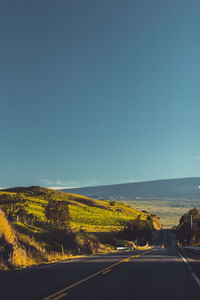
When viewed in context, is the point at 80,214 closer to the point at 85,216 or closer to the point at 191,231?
the point at 85,216

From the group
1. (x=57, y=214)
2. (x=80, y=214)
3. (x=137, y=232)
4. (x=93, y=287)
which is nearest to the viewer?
(x=93, y=287)

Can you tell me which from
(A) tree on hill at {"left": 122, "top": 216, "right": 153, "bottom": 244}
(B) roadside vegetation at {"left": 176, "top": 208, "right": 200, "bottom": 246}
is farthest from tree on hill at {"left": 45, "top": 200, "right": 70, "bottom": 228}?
(B) roadside vegetation at {"left": 176, "top": 208, "right": 200, "bottom": 246}

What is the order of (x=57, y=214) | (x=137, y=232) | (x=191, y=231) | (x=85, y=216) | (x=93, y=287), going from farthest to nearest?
1. (x=85, y=216)
2. (x=137, y=232)
3. (x=191, y=231)
4. (x=57, y=214)
5. (x=93, y=287)

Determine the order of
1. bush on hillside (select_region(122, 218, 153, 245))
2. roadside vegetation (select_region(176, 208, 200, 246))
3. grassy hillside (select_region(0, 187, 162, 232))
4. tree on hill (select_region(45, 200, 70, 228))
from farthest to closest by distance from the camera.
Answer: bush on hillside (select_region(122, 218, 153, 245)), grassy hillside (select_region(0, 187, 162, 232)), roadside vegetation (select_region(176, 208, 200, 246)), tree on hill (select_region(45, 200, 70, 228))

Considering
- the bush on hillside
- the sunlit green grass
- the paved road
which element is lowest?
the bush on hillside

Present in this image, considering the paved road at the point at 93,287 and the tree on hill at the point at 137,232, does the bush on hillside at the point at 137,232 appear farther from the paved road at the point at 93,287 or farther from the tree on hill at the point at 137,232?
the paved road at the point at 93,287

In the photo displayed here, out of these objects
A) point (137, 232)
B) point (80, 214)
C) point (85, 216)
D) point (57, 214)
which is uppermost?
point (57, 214)

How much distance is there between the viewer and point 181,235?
110750 mm

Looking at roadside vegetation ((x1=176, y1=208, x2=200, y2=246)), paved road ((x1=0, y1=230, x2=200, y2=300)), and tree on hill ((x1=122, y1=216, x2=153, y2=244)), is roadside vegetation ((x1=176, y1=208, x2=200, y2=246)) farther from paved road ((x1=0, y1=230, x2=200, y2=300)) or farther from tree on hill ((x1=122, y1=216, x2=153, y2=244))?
paved road ((x1=0, y1=230, x2=200, y2=300))

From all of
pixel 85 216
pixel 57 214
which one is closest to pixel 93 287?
pixel 57 214

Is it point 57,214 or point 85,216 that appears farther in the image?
point 85,216

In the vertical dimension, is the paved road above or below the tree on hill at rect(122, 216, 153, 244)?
above

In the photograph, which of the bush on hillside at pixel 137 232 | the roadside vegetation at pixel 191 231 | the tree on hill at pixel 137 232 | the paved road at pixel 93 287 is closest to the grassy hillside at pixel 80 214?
the bush on hillside at pixel 137 232

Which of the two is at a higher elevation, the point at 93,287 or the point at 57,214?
the point at 93,287
